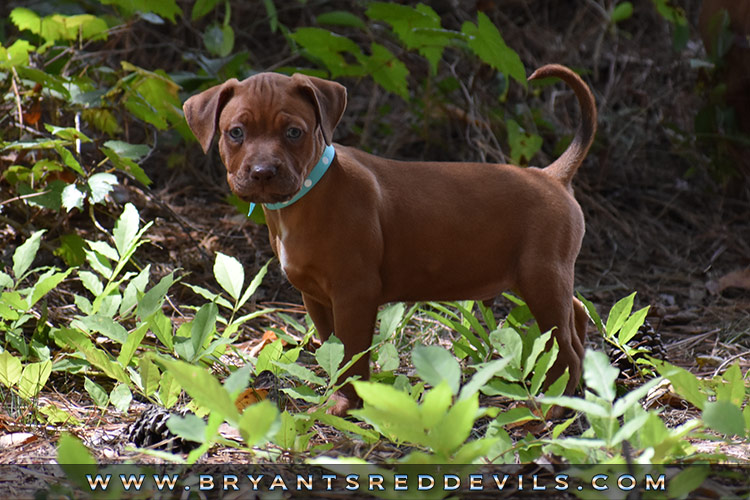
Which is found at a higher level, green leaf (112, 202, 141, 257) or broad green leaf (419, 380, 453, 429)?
broad green leaf (419, 380, 453, 429)

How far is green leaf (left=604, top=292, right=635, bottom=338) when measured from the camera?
3062 mm

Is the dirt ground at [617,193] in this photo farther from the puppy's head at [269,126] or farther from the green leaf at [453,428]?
the green leaf at [453,428]

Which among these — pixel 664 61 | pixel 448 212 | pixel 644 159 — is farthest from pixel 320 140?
pixel 664 61

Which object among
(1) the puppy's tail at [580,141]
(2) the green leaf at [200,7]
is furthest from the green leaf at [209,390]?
(2) the green leaf at [200,7]

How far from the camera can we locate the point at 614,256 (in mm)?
4707

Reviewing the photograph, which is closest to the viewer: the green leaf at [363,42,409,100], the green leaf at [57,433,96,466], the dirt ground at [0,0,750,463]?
the green leaf at [57,433,96,466]

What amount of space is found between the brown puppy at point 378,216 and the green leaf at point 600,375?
37.3 inches

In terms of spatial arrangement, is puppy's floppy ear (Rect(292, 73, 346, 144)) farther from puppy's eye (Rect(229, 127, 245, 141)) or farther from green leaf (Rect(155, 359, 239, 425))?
green leaf (Rect(155, 359, 239, 425))

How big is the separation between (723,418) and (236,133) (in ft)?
5.49

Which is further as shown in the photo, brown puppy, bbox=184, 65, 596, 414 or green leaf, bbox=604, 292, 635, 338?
green leaf, bbox=604, 292, 635, 338

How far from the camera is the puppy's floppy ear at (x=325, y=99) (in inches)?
109

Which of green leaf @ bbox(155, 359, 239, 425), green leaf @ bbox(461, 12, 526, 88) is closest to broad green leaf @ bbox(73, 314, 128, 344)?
green leaf @ bbox(155, 359, 239, 425)

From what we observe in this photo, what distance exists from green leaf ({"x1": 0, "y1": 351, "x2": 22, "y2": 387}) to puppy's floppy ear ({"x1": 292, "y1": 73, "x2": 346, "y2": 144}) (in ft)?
4.05

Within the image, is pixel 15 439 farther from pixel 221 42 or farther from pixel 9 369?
pixel 221 42
